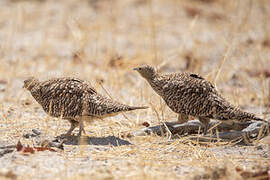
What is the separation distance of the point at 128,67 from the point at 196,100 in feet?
13.0

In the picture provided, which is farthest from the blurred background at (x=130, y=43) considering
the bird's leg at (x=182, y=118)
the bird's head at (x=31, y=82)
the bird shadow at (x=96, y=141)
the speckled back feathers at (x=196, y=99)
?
the bird's head at (x=31, y=82)

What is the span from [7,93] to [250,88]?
14.4 feet

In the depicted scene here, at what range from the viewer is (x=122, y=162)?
4.32m

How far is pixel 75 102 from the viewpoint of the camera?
5.05 metres

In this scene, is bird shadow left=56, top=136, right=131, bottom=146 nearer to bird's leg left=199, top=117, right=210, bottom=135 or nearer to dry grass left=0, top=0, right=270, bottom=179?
dry grass left=0, top=0, right=270, bottom=179

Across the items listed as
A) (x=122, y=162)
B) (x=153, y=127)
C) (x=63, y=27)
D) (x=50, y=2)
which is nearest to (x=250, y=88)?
(x=153, y=127)

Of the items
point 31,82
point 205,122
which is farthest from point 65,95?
point 205,122

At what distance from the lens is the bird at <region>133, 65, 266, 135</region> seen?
5.30 metres

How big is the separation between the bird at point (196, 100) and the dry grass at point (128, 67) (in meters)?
0.37

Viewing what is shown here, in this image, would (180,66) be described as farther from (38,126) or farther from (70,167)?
(70,167)

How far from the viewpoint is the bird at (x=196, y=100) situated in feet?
17.4

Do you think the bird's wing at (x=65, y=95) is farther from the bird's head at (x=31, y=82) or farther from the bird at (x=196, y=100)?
the bird at (x=196, y=100)

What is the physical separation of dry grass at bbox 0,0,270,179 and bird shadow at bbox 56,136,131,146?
0.15m

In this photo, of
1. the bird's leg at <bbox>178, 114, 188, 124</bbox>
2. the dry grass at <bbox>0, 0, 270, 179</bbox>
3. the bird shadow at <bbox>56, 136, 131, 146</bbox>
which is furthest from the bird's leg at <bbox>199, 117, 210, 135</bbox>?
the bird shadow at <bbox>56, 136, 131, 146</bbox>
